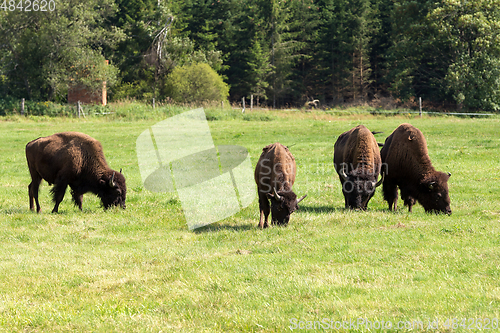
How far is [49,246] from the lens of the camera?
29.8 feet

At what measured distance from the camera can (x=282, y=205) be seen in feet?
31.3

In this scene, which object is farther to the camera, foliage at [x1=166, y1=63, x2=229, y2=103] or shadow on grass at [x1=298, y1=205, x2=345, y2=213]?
foliage at [x1=166, y1=63, x2=229, y2=103]

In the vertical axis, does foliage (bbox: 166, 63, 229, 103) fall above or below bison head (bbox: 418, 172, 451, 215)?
above

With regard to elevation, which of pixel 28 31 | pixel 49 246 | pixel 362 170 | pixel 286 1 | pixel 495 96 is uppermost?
pixel 286 1

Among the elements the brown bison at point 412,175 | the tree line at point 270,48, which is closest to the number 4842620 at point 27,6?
the tree line at point 270,48

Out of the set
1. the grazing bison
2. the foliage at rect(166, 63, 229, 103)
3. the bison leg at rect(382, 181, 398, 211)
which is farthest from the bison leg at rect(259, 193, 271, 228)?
the foliage at rect(166, 63, 229, 103)

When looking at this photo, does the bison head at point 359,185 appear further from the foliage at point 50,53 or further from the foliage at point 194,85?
the foliage at point 50,53

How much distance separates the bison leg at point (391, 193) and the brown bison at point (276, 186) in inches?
109

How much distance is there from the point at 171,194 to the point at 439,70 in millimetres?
49863

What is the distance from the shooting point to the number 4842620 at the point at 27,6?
43.8 metres

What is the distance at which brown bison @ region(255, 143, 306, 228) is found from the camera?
31.3 feet

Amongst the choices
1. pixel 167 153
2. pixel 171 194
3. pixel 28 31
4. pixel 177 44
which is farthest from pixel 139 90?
pixel 171 194

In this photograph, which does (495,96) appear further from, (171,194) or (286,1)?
(171,194)

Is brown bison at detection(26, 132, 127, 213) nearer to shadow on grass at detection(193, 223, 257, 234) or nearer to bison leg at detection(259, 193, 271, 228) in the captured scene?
shadow on grass at detection(193, 223, 257, 234)
